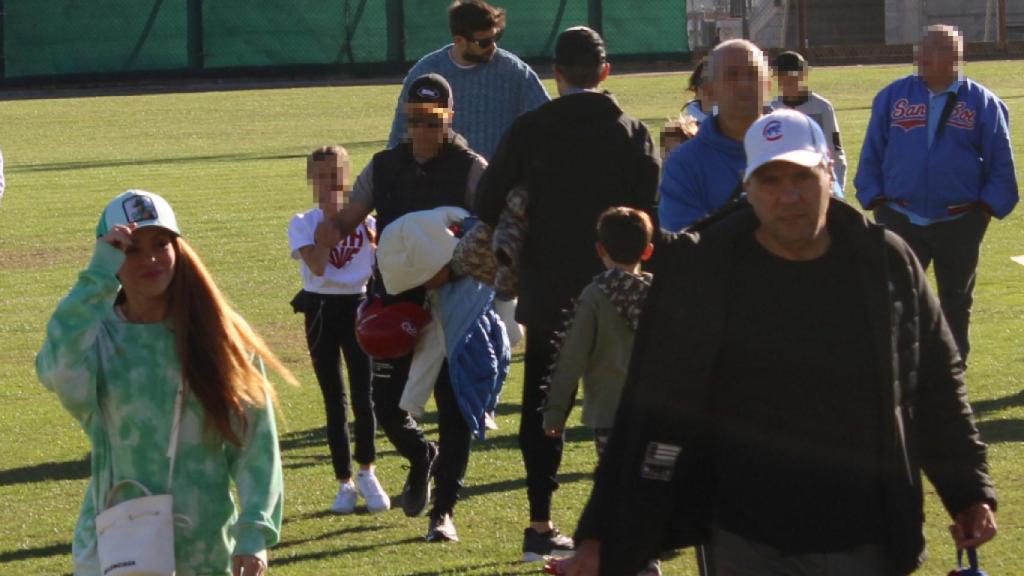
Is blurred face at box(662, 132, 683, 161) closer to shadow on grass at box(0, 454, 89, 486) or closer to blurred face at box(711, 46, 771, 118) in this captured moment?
blurred face at box(711, 46, 771, 118)

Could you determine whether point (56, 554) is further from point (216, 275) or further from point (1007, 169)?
point (216, 275)

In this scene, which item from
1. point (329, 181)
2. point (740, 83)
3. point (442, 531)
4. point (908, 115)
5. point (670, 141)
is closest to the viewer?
point (740, 83)

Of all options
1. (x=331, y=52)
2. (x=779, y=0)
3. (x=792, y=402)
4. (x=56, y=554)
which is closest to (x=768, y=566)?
(x=792, y=402)

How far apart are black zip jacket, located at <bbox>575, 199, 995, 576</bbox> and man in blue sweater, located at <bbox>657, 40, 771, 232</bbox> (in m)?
1.90

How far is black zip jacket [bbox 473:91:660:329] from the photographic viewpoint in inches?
264

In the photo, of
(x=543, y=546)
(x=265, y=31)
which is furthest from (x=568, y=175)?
(x=265, y=31)

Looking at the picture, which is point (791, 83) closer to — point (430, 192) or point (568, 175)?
point (430, 192)

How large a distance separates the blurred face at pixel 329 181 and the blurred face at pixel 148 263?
3434 millimetres

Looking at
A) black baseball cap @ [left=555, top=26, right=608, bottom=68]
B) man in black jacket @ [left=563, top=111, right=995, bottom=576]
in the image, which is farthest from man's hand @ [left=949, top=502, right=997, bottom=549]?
black baseball cap @ [left=555, top=26, right=608, bottom=68]

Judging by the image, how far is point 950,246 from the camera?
1001 centimetres

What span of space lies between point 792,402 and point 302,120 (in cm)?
3291

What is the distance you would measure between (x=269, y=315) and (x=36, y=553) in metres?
6.76

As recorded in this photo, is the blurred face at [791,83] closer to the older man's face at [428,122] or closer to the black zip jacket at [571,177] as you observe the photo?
the older man's face at [428,122]

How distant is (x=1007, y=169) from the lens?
9.88 meters
